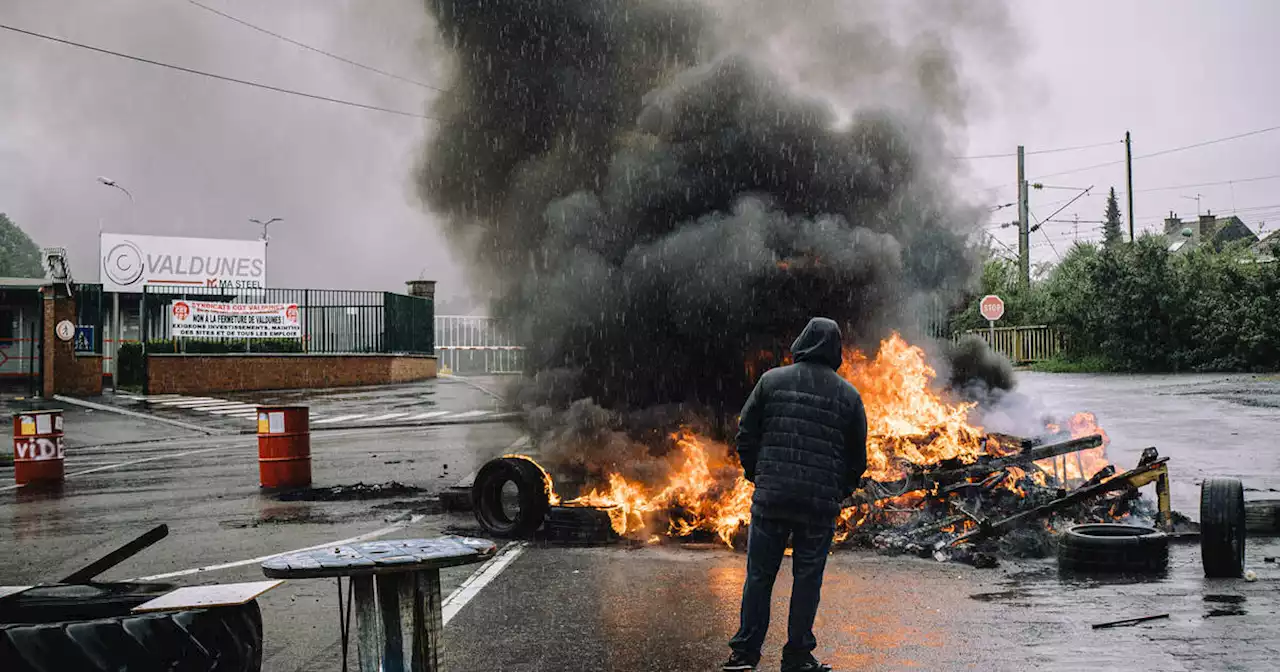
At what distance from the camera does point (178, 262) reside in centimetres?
4125

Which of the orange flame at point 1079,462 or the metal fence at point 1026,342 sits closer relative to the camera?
the orange flame at point 1079,462

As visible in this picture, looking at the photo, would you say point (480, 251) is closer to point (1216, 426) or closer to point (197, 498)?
point (197, 498)

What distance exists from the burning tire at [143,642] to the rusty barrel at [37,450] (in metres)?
11.0

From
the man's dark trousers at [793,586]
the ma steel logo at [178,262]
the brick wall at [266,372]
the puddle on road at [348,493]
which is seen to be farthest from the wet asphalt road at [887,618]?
the ma steel logo at [178,262]

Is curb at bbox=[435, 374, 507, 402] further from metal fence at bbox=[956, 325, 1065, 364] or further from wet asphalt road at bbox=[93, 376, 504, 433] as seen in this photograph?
metal fence at bbox=[956, 325, 1065, 364]

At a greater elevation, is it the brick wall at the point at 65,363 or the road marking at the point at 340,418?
the brick wall at the point at 65,363

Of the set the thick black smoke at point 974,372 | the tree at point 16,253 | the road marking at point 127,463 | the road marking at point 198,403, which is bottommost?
the road marking at point 127,463

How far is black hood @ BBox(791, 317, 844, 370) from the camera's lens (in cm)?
529

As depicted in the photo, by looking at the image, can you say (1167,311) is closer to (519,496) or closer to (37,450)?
(519,496)

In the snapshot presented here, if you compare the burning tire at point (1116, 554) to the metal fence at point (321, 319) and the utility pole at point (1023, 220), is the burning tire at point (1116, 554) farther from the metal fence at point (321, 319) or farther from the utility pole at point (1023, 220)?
the utility pole at point (1023, 220)

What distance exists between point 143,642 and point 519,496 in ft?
18.0

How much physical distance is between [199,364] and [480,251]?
17.5 meters

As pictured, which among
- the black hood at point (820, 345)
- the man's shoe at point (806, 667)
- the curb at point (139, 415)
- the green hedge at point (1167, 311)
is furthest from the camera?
the green hedge at point (1167, 311)

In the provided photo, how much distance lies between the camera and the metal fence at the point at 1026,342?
40438 mm
